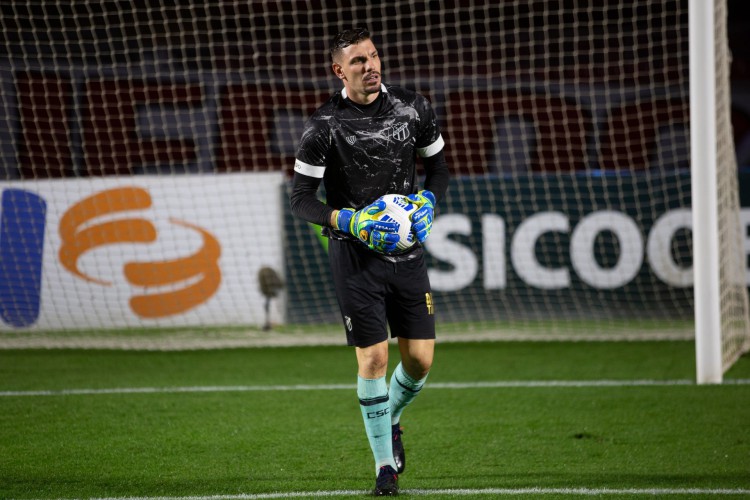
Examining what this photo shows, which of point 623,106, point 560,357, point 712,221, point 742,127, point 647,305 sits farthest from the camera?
point 742,127

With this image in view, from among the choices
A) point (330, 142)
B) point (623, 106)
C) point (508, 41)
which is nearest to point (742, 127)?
point (623, 106)

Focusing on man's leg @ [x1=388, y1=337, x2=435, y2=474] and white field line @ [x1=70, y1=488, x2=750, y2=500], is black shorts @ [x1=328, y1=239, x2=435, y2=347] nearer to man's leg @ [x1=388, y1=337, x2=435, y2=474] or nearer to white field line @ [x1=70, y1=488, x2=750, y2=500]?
man's leg @ [x1=388, y1=337, x2=435, y2=474]

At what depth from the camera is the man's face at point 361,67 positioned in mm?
3846

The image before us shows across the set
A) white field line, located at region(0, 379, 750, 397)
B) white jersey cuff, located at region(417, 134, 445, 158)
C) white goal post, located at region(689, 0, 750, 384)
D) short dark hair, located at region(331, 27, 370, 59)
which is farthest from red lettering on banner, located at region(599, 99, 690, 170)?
short dark hair, located at region(331, 27, 370, 59)

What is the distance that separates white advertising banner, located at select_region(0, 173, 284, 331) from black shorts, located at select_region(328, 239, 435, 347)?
202 inches

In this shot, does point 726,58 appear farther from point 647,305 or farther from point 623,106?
point 623,106

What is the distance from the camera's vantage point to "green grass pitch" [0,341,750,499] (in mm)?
4098

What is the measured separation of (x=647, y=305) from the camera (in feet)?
29.8

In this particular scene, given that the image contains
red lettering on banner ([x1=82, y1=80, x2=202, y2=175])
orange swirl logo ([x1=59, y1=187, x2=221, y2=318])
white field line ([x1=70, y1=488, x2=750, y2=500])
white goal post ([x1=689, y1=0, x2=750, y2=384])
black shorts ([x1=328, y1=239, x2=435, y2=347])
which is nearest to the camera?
white field line ([x1=70, y1=488, x2=750, y2=500])

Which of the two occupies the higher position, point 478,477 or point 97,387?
point 478,477

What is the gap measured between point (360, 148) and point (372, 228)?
1.28 feet

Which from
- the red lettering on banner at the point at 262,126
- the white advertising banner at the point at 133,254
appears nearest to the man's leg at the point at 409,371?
the white advertising banner at the point at 133,254

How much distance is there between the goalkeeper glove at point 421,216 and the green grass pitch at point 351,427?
3.32 feet

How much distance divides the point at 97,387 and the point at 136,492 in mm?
2920
